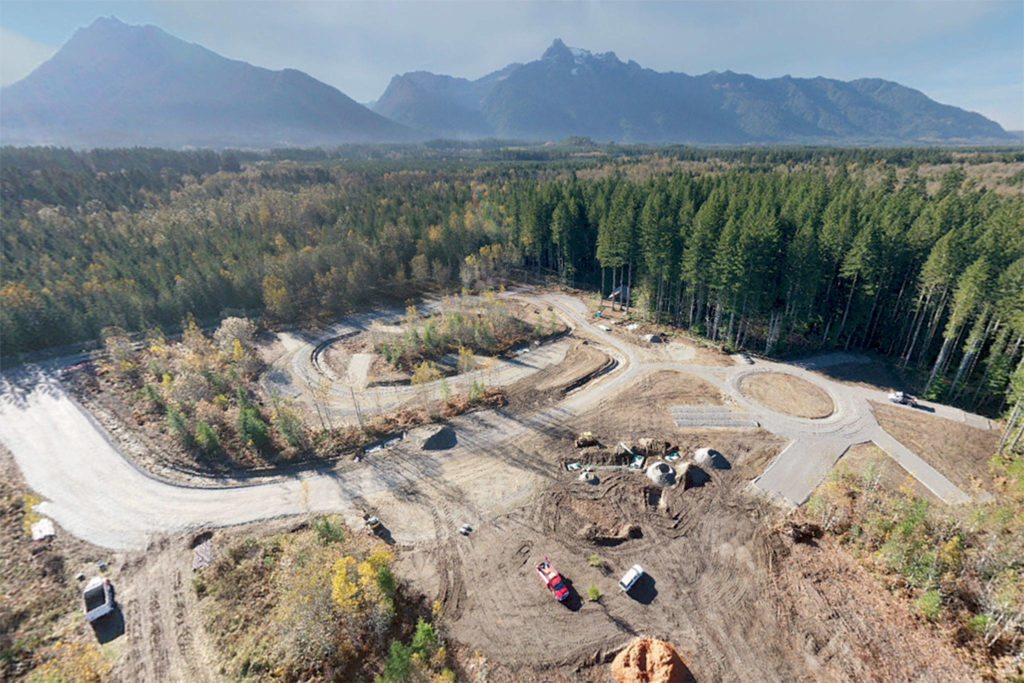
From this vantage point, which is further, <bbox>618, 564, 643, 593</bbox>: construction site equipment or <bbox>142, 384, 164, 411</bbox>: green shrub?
<bbox>142, 384, 164, 411</bbox>: green shrub

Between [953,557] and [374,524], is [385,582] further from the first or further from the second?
[953,557]

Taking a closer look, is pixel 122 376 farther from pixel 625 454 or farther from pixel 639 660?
pixel 639 660

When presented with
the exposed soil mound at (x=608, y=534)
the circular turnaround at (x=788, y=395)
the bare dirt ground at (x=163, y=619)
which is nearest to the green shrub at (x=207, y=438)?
the bare dirt ground at (x=163, y=619)

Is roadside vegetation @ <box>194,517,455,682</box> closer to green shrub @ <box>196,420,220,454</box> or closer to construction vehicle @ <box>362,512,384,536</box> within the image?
construction vehicle @ <box>362,512,384,536</box>

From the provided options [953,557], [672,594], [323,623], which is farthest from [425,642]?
[953,557]

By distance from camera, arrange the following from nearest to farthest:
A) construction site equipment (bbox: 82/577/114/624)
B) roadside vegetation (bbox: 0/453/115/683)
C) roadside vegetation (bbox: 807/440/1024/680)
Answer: roadside vegetation (bbox: 807/440/1024/680)
roadside vegetation (bbox: 0/453/115/683)
construction site equipment (bbox: 82/577/114/624)

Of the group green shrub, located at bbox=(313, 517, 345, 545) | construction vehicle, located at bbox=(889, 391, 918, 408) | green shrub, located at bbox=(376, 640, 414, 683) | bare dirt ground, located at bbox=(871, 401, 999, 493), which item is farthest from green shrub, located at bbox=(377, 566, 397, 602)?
construction vehicle, located at bbox=(889, 391, 918, 408)

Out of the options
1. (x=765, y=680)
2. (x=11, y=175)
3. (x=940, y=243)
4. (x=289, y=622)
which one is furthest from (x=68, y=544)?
(x=11, y=175)
